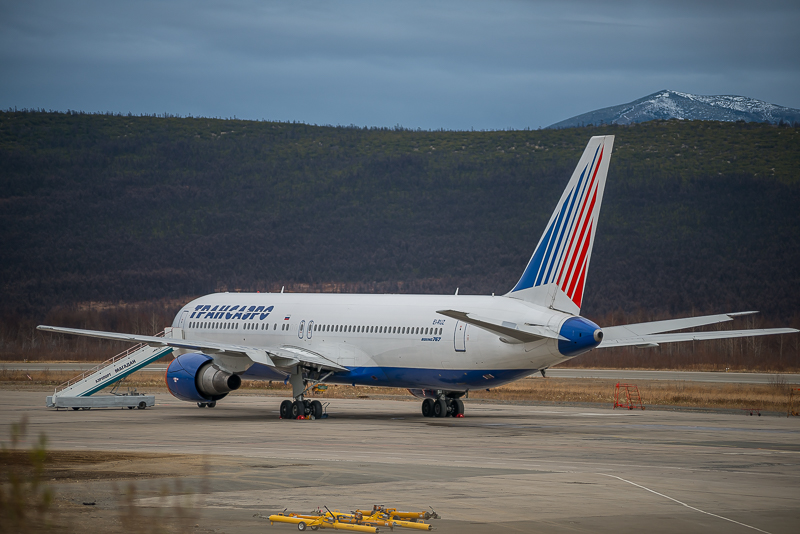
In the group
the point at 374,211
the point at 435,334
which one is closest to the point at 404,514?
the point at 435,334

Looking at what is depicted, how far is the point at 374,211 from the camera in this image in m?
141

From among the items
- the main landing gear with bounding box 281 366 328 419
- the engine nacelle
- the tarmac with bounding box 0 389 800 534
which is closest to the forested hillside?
the main landing gear with bounding box 281 366 328 419

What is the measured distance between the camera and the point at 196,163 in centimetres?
15262

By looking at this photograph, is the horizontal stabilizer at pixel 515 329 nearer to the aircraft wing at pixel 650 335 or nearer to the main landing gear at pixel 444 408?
the aircraft wing at pixel 650 335

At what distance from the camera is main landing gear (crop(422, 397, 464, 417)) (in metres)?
32.2

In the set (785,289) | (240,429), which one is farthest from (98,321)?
(240,429)

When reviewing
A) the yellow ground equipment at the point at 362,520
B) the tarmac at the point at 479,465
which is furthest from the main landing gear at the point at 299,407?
the yellow ground equipment at the point at 362,520

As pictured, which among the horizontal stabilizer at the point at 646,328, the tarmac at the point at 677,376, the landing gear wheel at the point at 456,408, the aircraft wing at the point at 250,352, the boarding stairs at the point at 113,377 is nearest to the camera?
the horizontal stabilizer at the point at 646,328

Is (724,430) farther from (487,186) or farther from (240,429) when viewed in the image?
(487,186)

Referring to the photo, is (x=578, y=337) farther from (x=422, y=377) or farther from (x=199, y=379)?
(x=199, y=379)

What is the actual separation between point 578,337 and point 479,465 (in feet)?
28.1

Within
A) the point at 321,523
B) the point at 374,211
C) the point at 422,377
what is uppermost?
the point at 374,211

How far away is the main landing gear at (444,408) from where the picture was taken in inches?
1268

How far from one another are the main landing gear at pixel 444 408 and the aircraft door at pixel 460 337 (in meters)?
3.62
